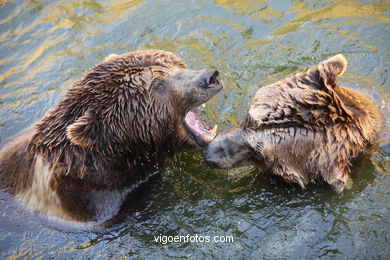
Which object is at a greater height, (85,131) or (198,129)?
(85,131)

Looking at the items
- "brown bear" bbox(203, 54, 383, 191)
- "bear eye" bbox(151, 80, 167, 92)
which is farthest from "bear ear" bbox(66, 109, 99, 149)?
"brown bear" bbox(203, 54, 383, 191)

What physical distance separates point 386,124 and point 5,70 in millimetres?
7039

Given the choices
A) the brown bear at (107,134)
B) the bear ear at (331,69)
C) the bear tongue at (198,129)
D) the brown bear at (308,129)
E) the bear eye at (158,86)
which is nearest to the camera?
the brown bear at (308,129)

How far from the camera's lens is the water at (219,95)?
16.2 ft

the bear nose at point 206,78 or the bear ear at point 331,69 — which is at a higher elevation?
the bear nose at point 206,78

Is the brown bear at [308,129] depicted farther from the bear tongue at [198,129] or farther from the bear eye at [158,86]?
Result: the bear eye at [158,86]

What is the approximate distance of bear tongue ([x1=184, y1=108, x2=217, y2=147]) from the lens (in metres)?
5.45

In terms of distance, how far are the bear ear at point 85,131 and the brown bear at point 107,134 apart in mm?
11

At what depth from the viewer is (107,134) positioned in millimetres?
4863

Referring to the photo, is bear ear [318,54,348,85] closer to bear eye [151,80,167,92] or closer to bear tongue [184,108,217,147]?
bear tongue [184,108,217,147]

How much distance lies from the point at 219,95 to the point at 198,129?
5.32 ft

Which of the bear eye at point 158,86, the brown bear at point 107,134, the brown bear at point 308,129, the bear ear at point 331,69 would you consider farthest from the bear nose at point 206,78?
the bear ear at point 331,69

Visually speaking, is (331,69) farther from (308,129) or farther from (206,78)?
(206,78)

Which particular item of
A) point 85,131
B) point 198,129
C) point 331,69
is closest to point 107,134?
point 85,131
